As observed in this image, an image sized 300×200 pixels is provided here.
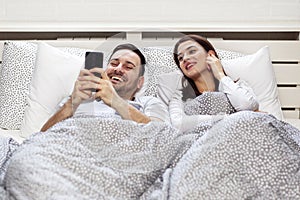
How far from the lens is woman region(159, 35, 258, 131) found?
1771mm

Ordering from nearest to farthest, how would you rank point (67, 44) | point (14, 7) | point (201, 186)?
point (201, 186) < point (67, 44) < point (14, 7)

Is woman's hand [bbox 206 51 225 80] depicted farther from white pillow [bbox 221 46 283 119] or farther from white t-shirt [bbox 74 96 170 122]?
white t-shirt [bbox 74 96 170 122]

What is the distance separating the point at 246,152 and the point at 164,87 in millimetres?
586

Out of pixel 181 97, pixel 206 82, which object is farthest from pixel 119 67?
pixel 206 82

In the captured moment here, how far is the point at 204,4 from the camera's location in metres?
2.59

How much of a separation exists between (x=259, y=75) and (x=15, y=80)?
3.45 feet

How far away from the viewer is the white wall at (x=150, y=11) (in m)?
2.58

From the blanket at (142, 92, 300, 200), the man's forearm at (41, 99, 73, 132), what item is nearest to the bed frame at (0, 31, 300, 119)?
the man's forearm at (41, 99, 73, 132)

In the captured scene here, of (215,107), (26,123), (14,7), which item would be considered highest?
(14,7)

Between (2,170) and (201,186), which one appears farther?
(2,170)

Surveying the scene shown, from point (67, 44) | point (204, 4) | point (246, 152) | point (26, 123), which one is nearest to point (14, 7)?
point (67, 44)

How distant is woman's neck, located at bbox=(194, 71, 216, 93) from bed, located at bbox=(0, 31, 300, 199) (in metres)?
0.11

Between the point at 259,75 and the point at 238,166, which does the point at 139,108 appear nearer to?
the point at 238,166

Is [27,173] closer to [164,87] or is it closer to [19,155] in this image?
[19,155]
